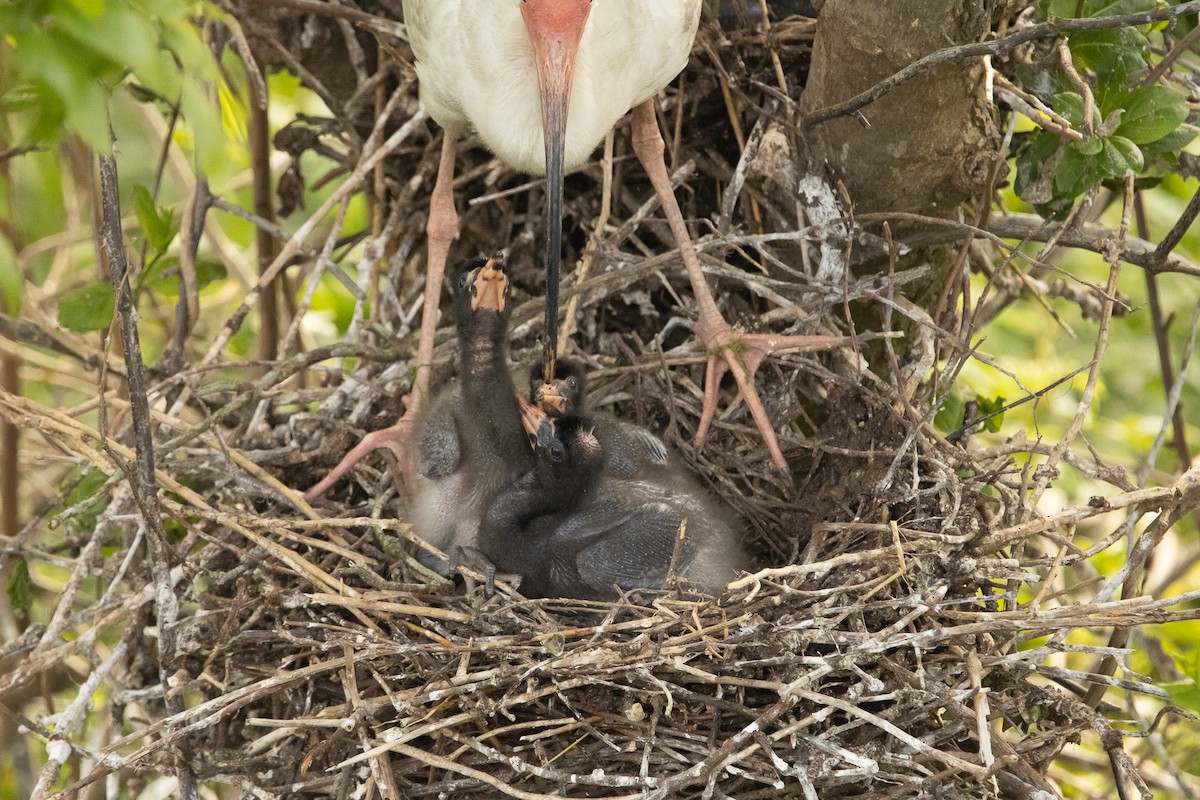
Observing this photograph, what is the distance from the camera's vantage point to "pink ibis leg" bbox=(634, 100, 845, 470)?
284cm

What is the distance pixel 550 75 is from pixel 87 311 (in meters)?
1.38

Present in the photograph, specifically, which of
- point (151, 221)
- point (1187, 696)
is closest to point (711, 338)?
point (1187, 696)

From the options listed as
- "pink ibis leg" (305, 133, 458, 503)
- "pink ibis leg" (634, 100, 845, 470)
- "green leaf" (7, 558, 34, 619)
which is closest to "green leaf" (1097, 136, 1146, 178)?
"pink ibis leg" (634, 100, 845, 470)

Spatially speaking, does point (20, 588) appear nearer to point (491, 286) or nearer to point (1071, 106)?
point (491, 286)

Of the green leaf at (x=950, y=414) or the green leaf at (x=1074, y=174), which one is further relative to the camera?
the green leaf at (x=950, y=414)

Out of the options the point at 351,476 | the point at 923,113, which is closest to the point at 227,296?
the point at 351,476

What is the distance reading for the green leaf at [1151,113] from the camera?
99.0 inches

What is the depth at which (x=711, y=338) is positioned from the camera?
2973 mm

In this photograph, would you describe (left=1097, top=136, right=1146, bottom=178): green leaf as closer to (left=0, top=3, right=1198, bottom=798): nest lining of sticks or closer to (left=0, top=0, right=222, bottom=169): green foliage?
(left=0, top=3, right=1198, bottom=798): nest lining of sticks

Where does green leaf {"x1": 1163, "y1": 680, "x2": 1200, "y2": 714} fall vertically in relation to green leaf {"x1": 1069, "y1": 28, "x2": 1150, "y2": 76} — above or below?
below

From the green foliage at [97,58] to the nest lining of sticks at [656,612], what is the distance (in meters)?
1.07

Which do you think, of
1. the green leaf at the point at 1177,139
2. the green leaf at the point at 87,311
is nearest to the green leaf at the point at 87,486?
the green leaf at the point at 87,311

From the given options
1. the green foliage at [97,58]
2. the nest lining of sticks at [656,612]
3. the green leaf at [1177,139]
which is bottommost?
the nest lining of sticks at [656,612]

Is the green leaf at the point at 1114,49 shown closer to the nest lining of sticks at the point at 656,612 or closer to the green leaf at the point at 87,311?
the nest lining of sticks at the point at 656,612
